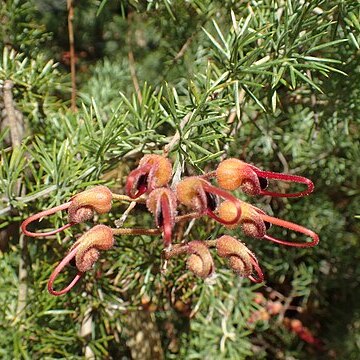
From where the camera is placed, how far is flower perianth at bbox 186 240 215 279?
0.71 metres

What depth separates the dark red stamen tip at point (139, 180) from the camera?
0.68 m

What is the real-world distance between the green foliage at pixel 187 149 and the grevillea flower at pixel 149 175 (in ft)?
0.25

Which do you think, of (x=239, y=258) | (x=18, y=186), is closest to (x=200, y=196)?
(x=239, y=258)

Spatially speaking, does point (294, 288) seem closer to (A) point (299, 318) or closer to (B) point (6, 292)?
(A) point (299, 318)

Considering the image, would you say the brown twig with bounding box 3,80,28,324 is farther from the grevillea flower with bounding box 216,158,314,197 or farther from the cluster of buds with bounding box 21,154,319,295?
the grevillea flower with bounding box 216,158,314,197

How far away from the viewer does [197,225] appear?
1.17 m

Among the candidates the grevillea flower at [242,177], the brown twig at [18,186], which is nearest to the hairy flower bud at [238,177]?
the grevillea flower at [242,177]

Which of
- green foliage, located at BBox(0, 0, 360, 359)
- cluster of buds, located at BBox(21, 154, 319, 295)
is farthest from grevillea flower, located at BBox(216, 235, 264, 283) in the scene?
green foliage, located at BBox(0, 0, 360, 359)

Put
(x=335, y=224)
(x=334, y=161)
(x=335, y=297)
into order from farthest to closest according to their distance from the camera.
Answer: (x=335, y=297) < (x=335, y=224) < (x=334, y=161)

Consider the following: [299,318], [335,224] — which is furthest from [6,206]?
[299,318]

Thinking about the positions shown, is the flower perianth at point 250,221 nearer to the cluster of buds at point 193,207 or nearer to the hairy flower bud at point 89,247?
the cluster of buds at point 193,207

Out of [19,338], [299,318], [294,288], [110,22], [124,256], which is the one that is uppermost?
[110,22]

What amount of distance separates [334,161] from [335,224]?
0.66ft

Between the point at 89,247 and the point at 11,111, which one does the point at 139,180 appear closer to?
the point at 89,247
